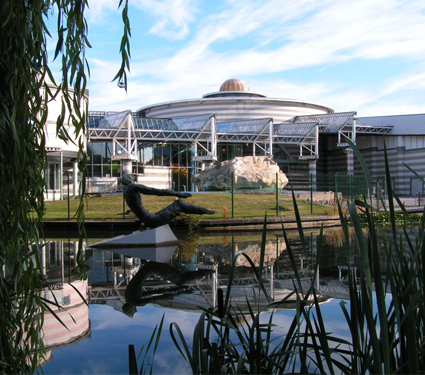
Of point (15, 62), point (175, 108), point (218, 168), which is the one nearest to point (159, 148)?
point (175, 108)

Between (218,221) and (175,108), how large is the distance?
42.3m

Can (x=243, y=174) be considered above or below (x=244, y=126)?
below

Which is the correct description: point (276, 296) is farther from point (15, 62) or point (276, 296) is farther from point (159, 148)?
point (159, 148)

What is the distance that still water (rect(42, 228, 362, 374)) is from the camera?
16.3 feet

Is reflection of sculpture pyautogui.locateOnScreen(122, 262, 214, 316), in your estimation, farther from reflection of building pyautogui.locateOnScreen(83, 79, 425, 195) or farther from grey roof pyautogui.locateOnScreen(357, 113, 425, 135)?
grey roof pyautogui.locateOnScreen(357, 113, 425, 135)

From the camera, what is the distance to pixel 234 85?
222 feet

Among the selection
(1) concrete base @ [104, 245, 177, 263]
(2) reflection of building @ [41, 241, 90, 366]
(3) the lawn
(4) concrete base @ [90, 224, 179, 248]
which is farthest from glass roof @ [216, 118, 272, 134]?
(2) reflection of building @ [41, 241, 90, 366]

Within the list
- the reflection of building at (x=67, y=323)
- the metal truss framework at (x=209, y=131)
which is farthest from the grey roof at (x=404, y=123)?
the reflection of building at (x=67, y=323)

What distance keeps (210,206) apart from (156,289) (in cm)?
1782

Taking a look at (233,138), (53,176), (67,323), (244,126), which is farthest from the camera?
(244,126)

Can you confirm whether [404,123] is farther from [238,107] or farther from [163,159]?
[163,159]

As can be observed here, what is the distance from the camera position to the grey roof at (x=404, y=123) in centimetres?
5369

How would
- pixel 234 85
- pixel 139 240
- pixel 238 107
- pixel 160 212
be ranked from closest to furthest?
pixel 139 240
pixel 160 212
pixel 238 107
pixel 234 85

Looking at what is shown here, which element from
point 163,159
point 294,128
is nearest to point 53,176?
point 163,159
